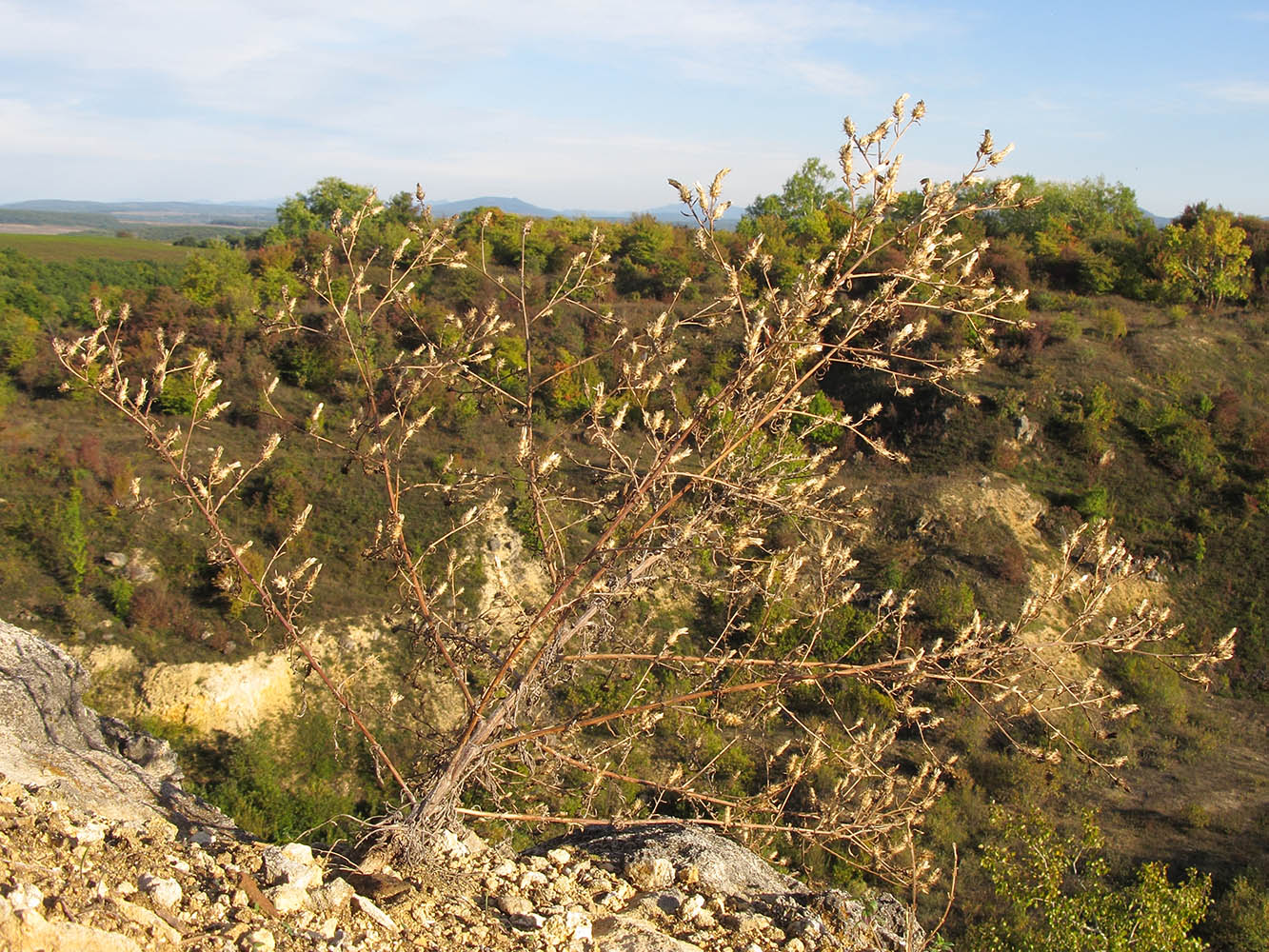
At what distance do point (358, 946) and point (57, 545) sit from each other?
1343 centimetres

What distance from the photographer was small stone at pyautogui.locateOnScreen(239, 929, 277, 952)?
85.0 inches

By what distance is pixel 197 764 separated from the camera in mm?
10297

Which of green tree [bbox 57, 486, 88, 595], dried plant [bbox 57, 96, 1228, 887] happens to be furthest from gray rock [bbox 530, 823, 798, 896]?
green tree [bbox 57, 486, 88, 595]

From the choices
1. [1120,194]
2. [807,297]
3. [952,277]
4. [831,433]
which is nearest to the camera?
[807,297]

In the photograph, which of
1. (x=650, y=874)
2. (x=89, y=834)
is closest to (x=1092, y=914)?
(x=650, y=874)

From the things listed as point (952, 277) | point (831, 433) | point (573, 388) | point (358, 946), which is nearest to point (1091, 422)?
point (831, 433)

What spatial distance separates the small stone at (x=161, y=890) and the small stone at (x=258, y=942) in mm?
232

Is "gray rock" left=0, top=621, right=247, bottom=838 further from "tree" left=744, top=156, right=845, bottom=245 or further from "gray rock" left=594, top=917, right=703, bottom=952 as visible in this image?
"tree" left=744, top=156, right=845, bottom=245

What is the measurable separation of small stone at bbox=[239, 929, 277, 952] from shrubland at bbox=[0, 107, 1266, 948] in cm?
55

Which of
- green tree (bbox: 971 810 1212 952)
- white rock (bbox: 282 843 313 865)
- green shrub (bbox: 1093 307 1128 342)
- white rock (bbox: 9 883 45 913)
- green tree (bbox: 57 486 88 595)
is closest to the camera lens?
white rock (bbox: 9 883 45 913)

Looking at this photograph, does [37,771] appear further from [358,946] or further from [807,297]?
[807,297]

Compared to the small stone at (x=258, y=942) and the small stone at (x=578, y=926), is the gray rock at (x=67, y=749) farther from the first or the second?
the small stone at (x=578, y=926)

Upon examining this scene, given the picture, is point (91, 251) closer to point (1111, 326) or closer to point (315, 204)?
point (315, 204)

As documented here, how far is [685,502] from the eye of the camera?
3.45 meters
